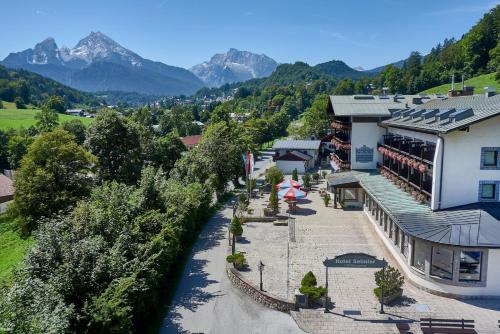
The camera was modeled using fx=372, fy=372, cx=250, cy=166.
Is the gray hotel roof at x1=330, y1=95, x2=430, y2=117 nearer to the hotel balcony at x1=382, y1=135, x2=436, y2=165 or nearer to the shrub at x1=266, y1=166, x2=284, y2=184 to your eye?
the hotel balcony at x1=382, y1=135, x2=436, y2=165

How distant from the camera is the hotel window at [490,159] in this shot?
2109cm

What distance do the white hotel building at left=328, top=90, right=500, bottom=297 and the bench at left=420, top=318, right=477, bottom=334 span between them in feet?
11.1

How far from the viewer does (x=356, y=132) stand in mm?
36031

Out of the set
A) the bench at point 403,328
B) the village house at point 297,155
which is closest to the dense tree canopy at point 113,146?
the village house at point 297,155

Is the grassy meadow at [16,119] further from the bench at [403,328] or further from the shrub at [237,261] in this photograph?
the bench at [403,328]

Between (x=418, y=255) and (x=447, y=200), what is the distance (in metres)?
3.78

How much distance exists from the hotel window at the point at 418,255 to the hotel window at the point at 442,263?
55cm

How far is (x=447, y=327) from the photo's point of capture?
15.2 meters

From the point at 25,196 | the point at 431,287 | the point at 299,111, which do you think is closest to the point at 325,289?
the point at 431,287

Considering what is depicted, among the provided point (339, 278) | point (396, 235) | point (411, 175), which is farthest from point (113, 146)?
point (411, 175)

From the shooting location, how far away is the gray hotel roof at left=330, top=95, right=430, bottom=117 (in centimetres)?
3516

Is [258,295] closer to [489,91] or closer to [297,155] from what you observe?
[489,91]

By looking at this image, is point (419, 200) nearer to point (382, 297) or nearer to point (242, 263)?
point (382, 297)

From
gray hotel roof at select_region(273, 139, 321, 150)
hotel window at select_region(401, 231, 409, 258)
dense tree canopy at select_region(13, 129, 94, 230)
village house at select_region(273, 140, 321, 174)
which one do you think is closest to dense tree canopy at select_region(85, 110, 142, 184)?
dense tree canopy at select_region(13, 129, 94, 230)
